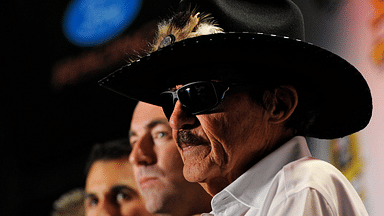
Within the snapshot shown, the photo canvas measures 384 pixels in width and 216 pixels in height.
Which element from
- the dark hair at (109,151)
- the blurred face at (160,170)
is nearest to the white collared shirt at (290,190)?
the blurred face at (160,170)

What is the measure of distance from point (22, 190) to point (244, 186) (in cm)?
230

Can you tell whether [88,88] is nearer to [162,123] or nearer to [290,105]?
[162,123]

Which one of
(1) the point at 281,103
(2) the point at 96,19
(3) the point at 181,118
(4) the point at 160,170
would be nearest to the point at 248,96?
(1) the point at 281,103

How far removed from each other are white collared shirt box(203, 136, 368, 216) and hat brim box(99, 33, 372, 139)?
0.20 meters

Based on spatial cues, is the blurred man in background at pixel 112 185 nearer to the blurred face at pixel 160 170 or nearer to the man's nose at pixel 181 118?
the blurred face at pixel 160 170

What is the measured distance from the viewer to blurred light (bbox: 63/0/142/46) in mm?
2867

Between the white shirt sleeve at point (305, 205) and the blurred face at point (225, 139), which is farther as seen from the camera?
the blurred face at point (225, 139)

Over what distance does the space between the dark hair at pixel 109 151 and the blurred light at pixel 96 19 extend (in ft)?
2.22

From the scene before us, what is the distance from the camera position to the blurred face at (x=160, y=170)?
6.76ft

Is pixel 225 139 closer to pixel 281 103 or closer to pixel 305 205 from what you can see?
pixel 281 103

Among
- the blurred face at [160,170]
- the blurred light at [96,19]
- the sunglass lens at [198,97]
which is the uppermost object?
the sunglass lens at [198,97]

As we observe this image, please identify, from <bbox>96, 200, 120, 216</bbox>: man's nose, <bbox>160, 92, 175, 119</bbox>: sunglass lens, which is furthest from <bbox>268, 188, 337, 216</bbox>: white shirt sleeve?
<bbox>96, 200, 120, 216</bbox>: man's nose

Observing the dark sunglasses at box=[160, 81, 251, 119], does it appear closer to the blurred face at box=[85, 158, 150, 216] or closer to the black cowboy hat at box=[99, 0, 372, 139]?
the black cowboy hat at box=[99, 0, 372, 139]

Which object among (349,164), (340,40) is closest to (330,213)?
(349,164)
